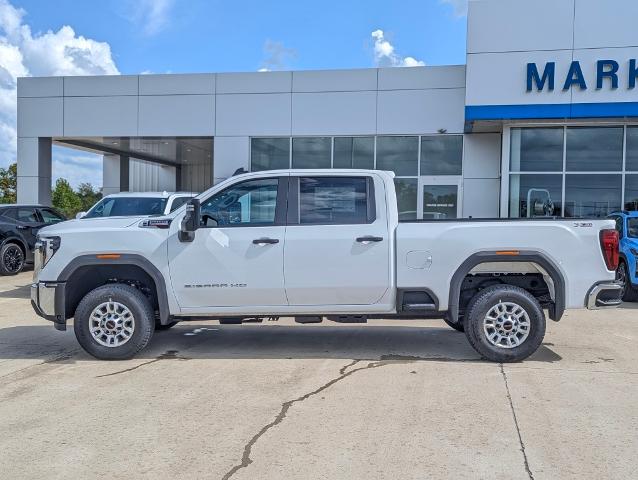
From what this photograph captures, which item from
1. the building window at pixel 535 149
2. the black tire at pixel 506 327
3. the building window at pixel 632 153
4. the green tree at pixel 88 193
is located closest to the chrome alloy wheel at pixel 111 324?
the black tire at pixel 506 327

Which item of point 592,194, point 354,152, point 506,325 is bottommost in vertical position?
point 506,325

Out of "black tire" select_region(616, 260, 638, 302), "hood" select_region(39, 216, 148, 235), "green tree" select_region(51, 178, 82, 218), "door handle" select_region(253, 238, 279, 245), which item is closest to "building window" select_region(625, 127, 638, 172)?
"black tire" select_region(616, 260, 638, 302)

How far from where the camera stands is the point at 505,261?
6.46 metres

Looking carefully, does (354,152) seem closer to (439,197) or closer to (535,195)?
(439,197)

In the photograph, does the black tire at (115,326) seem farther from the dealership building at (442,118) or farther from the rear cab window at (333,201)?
the dealership building at (442,118)

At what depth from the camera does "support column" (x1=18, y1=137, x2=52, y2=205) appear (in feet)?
63.5

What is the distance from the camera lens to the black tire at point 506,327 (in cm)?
641

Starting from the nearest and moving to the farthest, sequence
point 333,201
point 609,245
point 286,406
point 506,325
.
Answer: point 286,406, point 609,245, point 506,325, point 333,201

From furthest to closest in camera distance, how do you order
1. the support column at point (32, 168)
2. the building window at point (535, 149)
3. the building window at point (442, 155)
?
the support column at point (32, 168), the building window at point (442, 155), the building window at point (535, 149)

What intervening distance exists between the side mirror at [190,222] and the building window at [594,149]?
11559 millimetres

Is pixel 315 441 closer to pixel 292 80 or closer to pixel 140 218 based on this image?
pixel 140 218

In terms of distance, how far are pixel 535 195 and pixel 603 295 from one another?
9.51 m

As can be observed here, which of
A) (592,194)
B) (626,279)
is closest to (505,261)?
(626,279)

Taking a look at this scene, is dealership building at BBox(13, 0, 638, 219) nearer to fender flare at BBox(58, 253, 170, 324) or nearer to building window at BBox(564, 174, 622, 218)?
building window at BBox(564, 174, 622, 218)
